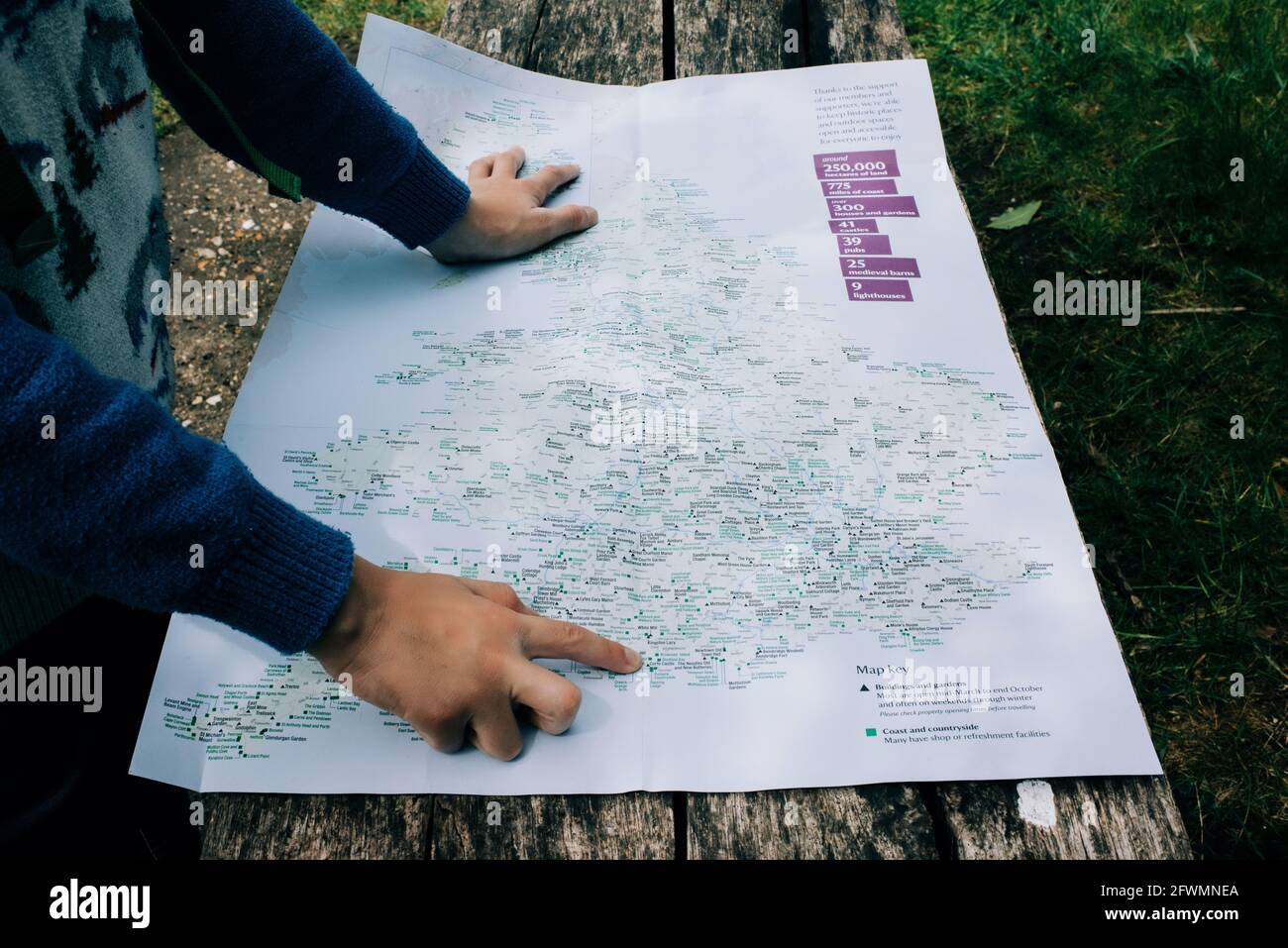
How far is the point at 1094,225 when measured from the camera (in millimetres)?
1861

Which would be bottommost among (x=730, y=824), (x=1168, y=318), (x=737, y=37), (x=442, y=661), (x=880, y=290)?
(x=1168, y=318)

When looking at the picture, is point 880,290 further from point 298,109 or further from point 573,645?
point 298,109

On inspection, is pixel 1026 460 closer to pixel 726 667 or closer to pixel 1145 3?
pixel 726 667

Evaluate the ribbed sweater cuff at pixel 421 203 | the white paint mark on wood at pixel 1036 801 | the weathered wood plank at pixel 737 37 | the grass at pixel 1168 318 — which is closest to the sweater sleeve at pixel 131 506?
the ribbed sweater cuff at pixel 421 203

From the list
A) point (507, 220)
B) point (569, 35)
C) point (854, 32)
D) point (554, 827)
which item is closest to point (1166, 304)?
point (854, 32)

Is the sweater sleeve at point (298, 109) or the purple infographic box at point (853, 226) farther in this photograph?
the purple infographic box at point (853, 226)

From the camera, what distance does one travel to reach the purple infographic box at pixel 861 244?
106 centimetres

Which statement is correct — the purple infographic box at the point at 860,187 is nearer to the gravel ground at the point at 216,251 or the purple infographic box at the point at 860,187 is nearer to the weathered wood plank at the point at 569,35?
the weathered wood plank at the point at 569,35

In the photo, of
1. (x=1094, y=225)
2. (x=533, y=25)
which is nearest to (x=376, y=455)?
(x=533, y=25)

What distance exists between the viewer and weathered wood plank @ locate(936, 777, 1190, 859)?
70 centimetres

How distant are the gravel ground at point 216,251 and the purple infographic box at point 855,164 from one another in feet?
4.18

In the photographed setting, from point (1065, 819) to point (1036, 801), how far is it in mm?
23

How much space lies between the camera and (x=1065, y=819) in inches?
28.2

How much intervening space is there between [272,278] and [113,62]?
1.24m
